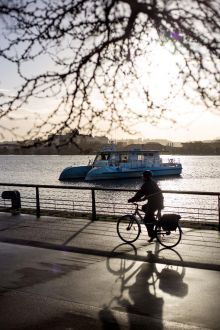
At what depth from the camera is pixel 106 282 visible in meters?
8.11

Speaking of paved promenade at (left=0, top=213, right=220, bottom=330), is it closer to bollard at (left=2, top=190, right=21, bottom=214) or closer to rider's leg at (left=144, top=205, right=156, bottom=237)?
rider's leg at (left=144, top=205, right=156, bottom=237)

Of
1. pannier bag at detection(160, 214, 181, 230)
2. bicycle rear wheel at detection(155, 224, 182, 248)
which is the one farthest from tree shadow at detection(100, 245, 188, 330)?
pannier bag at detection(160, 214, 181, 230)

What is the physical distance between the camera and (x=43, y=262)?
961 cm

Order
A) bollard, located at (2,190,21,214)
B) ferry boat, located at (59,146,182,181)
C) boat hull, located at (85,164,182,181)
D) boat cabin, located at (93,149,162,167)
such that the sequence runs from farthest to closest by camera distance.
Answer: boat cabin, located at (93,149,162,167) → ferry boat, located at (59,146,182,181) → boat hull, located at (85,164,182,181) → bollard, located at (2,190,21,214)

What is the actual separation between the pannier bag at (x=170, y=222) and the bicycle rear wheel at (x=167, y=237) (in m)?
0.12

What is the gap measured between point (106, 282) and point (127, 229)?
3.38 m

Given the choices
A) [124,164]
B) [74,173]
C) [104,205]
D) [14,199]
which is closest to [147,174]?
[14,199]

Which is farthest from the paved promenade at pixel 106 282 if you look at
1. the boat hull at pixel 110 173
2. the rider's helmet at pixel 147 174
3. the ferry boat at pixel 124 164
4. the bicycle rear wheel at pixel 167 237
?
the ferry boat at pixel 124 164

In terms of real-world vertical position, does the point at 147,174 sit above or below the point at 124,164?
above

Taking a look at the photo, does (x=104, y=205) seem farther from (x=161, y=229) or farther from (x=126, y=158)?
(x=161, y=229)

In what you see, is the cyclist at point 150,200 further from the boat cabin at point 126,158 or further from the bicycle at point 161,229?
the boat cabin at point 126,158

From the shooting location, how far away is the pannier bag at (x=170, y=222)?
10.7 meters

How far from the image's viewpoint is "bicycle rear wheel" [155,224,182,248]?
1069cm

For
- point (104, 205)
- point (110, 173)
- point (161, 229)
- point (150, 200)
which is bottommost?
point (104, 205)
